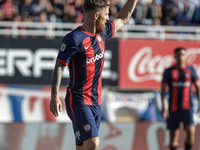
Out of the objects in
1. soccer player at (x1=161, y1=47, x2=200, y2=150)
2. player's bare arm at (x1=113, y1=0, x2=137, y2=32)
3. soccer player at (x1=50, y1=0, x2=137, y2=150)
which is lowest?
soccer player at (x1=161, y1=47, x2=200, y2=150)

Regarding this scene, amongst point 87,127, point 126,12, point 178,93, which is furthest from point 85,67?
point 178,93

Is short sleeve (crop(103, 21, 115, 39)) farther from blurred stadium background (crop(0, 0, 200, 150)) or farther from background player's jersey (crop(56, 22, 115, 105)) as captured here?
blurred stadium background (crop(0, 0, 200, 150))

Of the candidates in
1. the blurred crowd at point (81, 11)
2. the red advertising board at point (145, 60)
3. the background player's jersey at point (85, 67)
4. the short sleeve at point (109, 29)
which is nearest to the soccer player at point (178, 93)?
the short sleeve at point (109, 29)

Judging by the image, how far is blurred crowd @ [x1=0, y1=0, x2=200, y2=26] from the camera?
11.8m

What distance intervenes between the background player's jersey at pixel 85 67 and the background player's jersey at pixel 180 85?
10.8ft

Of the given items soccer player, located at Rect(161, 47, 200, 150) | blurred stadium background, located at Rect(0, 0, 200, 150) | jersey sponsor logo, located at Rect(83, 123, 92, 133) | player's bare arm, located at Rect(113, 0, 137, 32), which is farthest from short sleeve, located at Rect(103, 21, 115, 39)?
blurred stadium background, located at Rect(0, 0, 200, 150)

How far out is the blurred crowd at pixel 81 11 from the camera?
11797mm

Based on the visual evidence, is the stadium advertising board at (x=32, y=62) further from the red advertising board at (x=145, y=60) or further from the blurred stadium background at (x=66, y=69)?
the red advertising board at (x=145, y=60)

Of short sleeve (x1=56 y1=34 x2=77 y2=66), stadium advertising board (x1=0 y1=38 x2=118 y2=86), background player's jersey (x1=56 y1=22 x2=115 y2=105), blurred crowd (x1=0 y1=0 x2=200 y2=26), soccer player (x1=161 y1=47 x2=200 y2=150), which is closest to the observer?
short sleeve (x1=56 y1=34 x2=77 y2=66)

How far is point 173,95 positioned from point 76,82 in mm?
3555

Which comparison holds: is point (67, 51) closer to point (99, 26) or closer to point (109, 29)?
point (99, 26)

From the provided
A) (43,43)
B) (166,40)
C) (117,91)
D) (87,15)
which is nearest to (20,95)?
(43,43)

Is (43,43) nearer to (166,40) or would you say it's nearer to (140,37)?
(140,37)

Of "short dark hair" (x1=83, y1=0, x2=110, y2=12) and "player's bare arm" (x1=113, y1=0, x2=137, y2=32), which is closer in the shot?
"short dark hair" (x1=83, y1=0, x2=110, y2=12)
